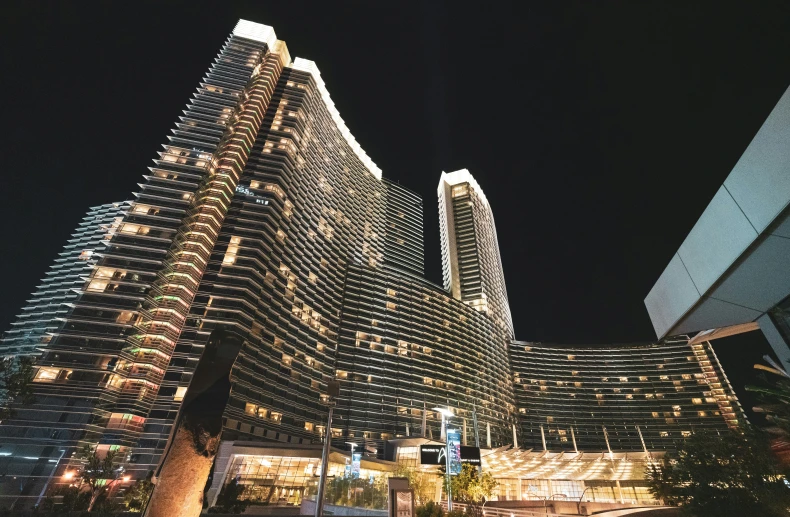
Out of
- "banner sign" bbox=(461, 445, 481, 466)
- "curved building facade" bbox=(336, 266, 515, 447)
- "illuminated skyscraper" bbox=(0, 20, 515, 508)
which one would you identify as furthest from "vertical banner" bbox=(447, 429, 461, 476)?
"curved building facade" bbox=(336, 266, 515, 447)

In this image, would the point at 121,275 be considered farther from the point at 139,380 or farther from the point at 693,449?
the point at 693,449

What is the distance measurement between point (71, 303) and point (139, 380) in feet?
63.0

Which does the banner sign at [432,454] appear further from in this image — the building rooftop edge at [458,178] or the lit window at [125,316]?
the building rooftop edge at [458,178]

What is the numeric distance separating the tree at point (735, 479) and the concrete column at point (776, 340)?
22.6 feet

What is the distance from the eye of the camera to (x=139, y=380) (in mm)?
63094

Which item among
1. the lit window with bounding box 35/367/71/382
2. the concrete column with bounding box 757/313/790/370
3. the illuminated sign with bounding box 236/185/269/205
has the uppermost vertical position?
the illuminated sign with bounding box 236/185/269/205

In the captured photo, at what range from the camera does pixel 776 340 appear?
40.4 ft

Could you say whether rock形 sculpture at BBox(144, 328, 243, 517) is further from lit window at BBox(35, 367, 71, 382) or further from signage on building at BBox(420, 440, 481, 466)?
lit window at BBox(35, 367, 71, 382)

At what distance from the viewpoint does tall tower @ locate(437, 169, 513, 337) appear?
477ft

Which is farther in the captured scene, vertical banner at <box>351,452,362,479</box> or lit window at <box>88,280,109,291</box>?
lit window at <box>88,280,109,291</box>

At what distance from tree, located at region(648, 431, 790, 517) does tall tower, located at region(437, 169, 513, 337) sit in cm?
12106

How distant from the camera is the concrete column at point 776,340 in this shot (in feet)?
38.7

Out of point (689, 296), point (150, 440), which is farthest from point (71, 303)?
point (689, 296)

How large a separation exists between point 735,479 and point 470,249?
5483 inches
